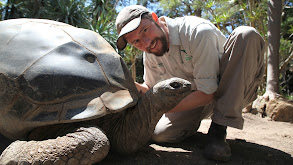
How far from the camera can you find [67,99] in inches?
61.9

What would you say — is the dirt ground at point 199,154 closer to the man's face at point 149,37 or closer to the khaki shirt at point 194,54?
the khaki shirt at point 194,54

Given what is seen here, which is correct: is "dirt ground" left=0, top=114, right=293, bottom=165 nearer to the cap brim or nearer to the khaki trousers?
the khaki trousers

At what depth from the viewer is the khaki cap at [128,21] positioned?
211cm

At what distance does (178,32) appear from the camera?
2.38 meters

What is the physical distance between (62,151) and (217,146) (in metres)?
1.27

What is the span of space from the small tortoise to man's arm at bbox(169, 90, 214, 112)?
0.41 meters

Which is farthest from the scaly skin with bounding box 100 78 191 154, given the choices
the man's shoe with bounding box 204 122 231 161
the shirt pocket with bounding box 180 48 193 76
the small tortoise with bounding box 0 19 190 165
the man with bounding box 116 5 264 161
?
the shirt pocket with bounding box 180 48 193 76

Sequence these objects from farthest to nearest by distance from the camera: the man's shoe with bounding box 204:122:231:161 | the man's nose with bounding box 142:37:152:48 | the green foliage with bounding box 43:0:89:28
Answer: the green foliage with bounding box 43:0:89:28, the man's nose with bounding box 142:37:152:48, the man's shoe with bounding box 204:122:231:161

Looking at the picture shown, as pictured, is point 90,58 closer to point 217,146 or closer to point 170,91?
point 170,91

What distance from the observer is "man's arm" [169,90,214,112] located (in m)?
2.09

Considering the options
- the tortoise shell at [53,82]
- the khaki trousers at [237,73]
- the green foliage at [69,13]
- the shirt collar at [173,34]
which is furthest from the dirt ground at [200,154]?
the green foliage at [69,13]

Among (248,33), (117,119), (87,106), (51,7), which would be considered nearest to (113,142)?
(117,119)

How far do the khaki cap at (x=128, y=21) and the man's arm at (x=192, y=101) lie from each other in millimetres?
754

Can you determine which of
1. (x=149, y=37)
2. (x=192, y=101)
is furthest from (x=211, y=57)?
(x=149, y=37)
